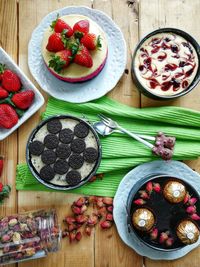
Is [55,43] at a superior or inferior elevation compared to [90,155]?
superior

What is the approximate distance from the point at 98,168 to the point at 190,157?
31 centimetres

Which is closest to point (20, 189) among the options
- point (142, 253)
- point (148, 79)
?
point (142, 253)

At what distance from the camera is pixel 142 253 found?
156cm

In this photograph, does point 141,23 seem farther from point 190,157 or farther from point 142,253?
point 142,253

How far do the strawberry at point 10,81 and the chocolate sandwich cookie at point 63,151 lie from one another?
25cm

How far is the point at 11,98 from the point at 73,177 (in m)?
0.34

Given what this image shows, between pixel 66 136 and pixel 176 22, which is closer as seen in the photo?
pixel 66 136

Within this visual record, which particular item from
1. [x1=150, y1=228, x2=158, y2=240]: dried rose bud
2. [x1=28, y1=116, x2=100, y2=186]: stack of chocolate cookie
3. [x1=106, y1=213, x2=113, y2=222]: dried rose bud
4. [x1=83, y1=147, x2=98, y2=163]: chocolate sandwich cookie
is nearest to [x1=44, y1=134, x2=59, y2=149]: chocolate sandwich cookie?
[x1=28, y1=116, x2=100, y2=186]: stack of chocolate cookie

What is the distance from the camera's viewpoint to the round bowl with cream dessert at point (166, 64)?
150cm

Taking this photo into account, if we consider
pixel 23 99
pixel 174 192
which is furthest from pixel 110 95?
pixel 174 192

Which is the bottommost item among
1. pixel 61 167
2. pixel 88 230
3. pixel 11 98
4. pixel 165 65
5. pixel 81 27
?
pixel 88 230

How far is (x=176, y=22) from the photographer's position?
5.24 ft

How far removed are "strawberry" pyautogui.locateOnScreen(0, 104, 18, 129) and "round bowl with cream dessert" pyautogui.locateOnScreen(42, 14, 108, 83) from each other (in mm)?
190

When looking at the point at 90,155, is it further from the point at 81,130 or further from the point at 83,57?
the point at 83,57
